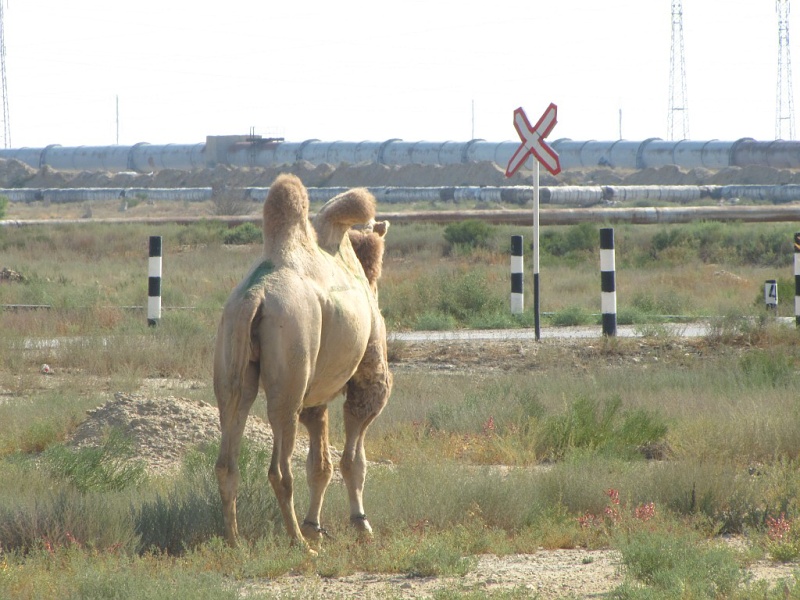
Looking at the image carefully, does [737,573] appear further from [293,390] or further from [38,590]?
[38,590]

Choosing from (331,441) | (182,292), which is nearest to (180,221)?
(182,292)

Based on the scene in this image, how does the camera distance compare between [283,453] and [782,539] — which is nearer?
[283,453]

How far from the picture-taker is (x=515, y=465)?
8859mm

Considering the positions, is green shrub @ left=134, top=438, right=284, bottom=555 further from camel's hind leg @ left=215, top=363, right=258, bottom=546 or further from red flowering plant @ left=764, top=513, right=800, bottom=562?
red flowering plant @ left=764, top=513, right=800, bottom=562

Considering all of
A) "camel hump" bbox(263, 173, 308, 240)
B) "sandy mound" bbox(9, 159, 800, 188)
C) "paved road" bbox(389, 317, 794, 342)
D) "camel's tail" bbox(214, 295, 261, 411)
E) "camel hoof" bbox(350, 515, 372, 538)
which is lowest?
"camel hoof" bbox(350, 515, 372, 538)

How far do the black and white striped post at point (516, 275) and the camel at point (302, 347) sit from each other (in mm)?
10971

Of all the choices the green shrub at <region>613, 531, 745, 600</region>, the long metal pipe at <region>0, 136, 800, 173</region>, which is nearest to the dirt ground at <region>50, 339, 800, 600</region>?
the green shrub at <region>613, 531, 745, 600</region>

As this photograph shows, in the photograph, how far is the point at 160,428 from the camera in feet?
29.3

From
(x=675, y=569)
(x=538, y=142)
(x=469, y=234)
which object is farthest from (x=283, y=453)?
(x=469, y=234)

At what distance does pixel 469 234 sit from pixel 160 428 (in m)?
23.5

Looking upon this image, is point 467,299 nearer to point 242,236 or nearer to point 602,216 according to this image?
point 242,236

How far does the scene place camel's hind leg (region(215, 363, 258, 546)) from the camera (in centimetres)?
556

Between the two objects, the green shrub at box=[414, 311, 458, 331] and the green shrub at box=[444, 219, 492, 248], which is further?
the green shrub at box=[444, 219, 492, 248]

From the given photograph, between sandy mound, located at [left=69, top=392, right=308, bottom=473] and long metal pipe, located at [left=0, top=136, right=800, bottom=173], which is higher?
long metal pipe, located at [left=0, top=136, right=800, bottom=173]
